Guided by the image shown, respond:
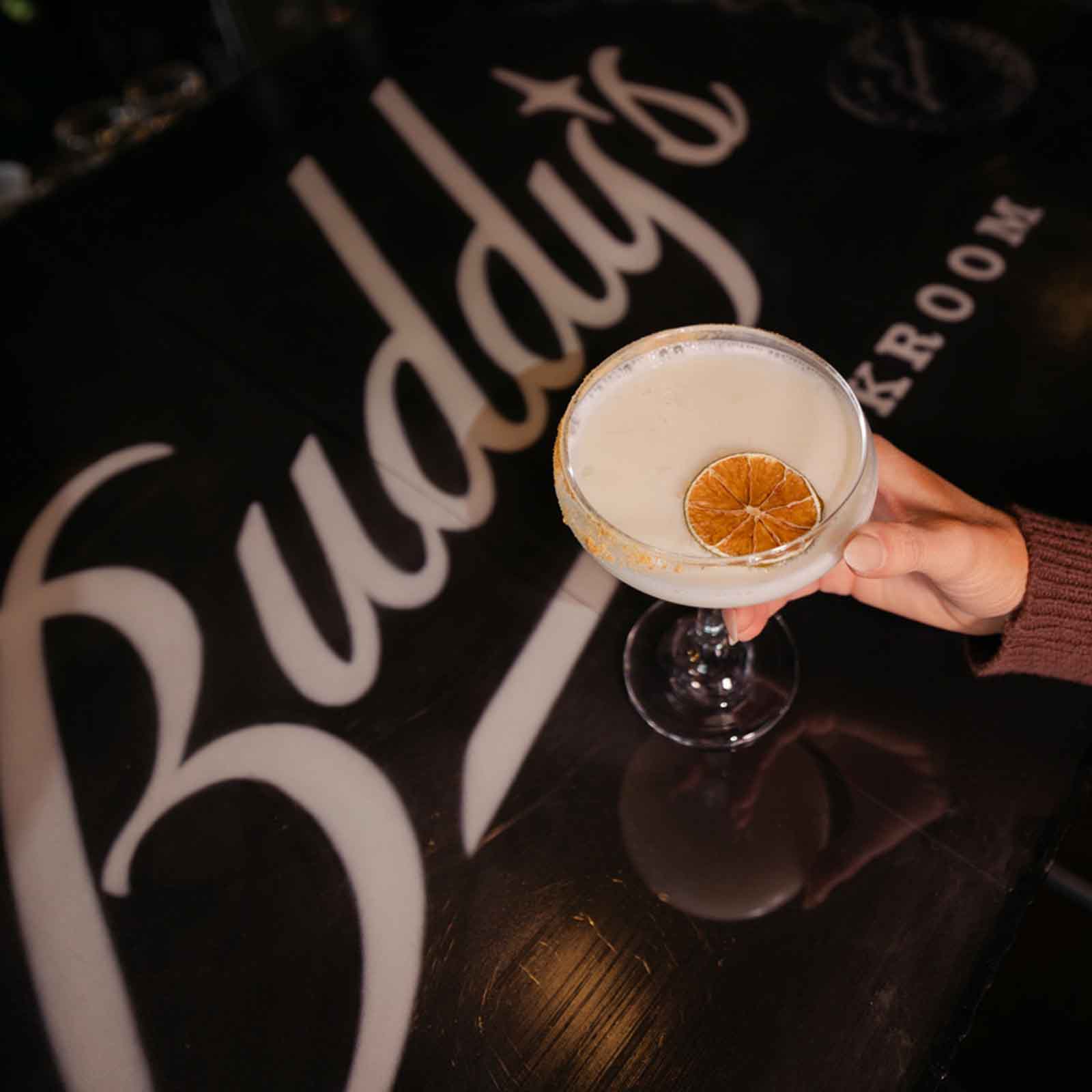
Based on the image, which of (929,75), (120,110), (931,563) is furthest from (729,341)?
(120,110)

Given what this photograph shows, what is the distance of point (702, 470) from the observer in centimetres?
113

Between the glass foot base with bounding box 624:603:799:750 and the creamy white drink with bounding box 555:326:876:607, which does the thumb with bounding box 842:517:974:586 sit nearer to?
the creamy white drink with bounding box 555:326:876:607

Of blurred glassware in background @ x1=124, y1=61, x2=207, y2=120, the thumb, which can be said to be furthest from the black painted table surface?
blurred glassware in background @ x1=124, y1=61, x2=207, y2=120

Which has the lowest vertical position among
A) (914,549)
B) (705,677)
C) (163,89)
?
(705,677)

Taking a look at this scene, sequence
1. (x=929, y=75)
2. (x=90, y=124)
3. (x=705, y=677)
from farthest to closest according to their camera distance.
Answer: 1. (x=90, y=124)
2. (x=929, y=75)
3. (x=705, y=677)

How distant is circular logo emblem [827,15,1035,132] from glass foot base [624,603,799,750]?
45.6 inches

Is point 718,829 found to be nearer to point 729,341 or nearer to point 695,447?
point 695,447

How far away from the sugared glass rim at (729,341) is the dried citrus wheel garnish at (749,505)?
0.02 meters

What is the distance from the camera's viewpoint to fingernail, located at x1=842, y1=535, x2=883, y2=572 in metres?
1.06

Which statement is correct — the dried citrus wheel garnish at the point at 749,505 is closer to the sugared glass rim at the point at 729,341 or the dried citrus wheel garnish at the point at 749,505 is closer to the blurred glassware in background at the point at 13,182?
the sugared glass rim at the point at 729,341

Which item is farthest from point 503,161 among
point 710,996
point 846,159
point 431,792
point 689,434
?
point 710,996

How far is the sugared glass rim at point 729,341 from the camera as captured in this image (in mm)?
990

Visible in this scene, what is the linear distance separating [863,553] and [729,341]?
1.12 ft

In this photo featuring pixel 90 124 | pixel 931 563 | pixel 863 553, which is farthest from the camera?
pixel 90 124
